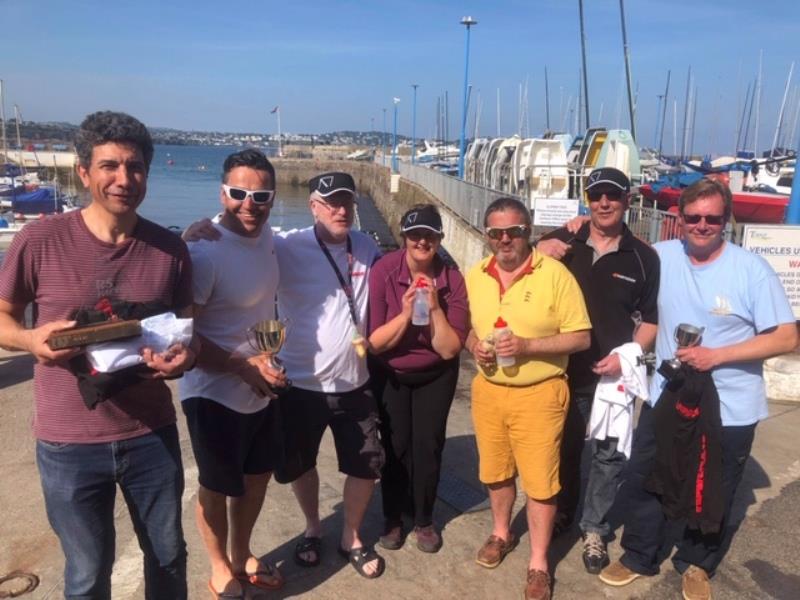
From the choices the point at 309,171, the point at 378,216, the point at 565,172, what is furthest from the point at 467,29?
the point at 309,171

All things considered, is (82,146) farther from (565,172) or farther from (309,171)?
(309,171)

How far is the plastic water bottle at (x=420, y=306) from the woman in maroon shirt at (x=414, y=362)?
19 millimetres

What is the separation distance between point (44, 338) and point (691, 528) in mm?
3195

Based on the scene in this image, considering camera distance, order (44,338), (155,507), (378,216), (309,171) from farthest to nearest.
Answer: (309,171), (378,216), (155,507), (44,338)

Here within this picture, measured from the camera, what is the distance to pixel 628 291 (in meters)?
3.57

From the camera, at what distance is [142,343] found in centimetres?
229

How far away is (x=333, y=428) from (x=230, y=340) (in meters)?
0.92

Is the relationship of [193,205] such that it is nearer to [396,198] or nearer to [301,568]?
[396,198]

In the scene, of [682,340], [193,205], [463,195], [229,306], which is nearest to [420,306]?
[229,306]

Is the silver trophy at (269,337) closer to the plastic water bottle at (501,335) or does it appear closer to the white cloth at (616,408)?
the plastic water bottle at (501,335)

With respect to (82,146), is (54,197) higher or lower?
lower

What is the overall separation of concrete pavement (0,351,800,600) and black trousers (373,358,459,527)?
29cm

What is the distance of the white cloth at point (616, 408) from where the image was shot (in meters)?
3.55

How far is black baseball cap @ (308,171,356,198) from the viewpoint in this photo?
341 cm
